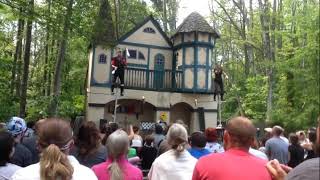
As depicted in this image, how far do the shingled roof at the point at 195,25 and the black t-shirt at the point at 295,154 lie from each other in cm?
1448

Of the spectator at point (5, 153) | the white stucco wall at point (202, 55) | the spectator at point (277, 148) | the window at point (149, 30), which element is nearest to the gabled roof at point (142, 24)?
the window at point (149, 30)

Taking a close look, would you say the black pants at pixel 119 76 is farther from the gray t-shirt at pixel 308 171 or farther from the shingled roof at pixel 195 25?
the gray t-shirt at pixel 308 171

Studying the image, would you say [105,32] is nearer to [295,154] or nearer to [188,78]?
[188,78]

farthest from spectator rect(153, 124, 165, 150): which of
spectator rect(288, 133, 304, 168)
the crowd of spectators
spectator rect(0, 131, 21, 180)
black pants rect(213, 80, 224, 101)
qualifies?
black pants rect(213, 80, 224, 101)

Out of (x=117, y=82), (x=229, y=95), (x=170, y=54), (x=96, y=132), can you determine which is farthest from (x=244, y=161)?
(x=229, y=95)

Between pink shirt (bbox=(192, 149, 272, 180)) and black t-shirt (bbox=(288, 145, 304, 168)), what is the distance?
5162mm

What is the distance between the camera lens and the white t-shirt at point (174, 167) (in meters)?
4.48

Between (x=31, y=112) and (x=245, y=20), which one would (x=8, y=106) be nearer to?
(x=31, y=112)

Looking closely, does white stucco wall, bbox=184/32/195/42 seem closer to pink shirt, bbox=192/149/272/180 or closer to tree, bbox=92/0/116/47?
tree, bbox=92/0/116/47

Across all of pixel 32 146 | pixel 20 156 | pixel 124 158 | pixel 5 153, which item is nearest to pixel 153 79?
pixel 32 146

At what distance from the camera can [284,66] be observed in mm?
21141

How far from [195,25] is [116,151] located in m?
19.0

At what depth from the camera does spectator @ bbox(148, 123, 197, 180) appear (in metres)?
4.47

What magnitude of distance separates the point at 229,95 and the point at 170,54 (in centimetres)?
1342
